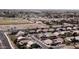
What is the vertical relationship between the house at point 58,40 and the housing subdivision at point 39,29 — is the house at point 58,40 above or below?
below

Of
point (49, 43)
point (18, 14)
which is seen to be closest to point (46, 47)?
point (49, 43)

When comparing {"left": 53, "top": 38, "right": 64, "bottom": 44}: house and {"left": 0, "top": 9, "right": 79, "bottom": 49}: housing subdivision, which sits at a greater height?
{"left": 0, "top": 9, "right": 79, "bottom": 49}: housing subdivision

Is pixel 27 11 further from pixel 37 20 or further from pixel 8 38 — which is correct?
pixel 8 38
